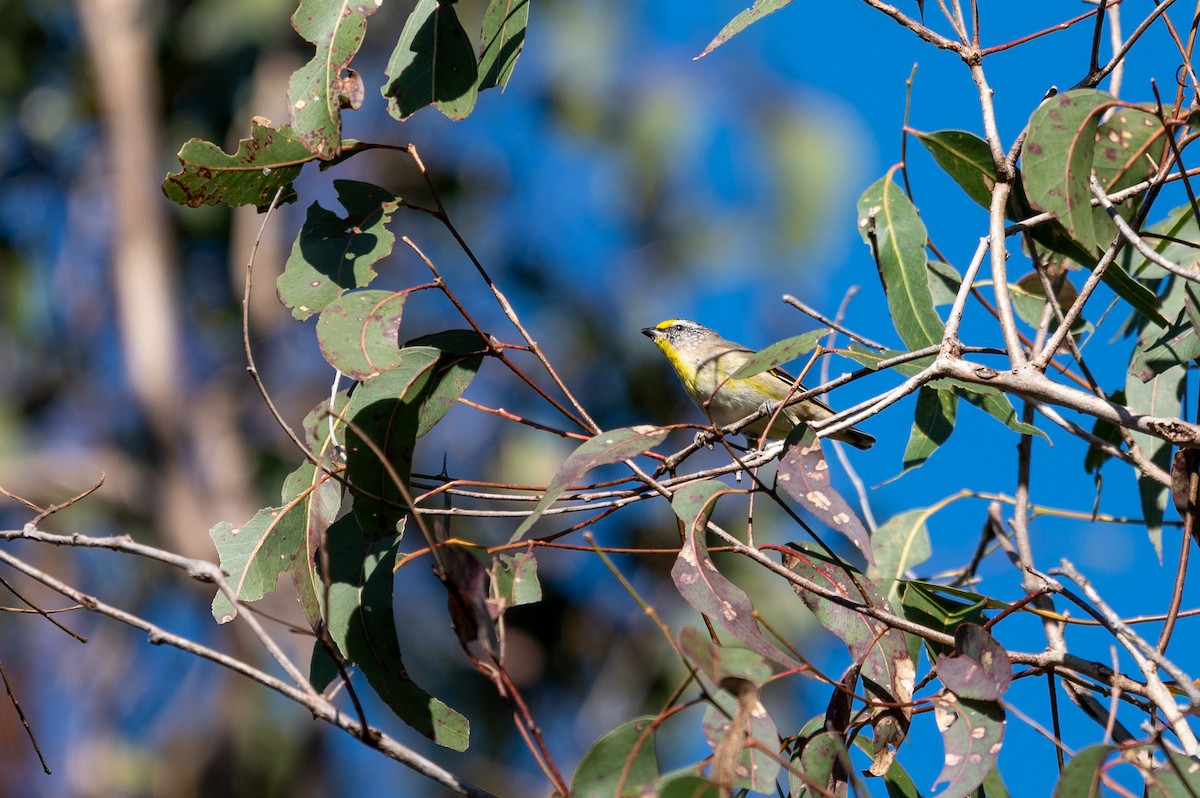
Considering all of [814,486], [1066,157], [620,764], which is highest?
[1066,157]

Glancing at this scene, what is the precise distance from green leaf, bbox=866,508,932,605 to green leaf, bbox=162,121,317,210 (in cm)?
192

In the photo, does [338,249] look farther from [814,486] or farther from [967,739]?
[967,739]

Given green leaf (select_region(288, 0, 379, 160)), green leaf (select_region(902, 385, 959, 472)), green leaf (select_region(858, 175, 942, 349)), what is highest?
green leaf (select_region(288, 0, 379, 160))

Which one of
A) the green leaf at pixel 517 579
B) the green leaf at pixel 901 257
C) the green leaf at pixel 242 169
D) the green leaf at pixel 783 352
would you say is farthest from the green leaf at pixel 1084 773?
the green leaf at pixel 242 169

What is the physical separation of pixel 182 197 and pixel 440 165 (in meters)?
11.0

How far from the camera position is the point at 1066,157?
217 cm

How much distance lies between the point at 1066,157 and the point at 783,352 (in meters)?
0.67

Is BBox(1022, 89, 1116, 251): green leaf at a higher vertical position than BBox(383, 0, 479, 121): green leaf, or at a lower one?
lower

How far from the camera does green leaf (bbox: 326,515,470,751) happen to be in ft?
7.46

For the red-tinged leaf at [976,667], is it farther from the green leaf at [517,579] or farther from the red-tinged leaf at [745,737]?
the green leaf at [517,579]

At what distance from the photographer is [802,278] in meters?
11.1

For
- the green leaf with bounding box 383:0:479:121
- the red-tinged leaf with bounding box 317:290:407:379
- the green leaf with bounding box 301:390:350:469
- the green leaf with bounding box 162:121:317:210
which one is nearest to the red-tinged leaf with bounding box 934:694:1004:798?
the red-tinged leaf with bounding box 317:290:407:379

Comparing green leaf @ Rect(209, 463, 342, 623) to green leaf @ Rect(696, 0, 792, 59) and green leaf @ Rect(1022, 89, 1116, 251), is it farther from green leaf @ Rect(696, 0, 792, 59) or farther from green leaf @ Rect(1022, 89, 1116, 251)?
green leaf @ Rect(1022, 89, 1116, 251)

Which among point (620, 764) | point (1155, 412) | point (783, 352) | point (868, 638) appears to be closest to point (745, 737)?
point (620, 764)
